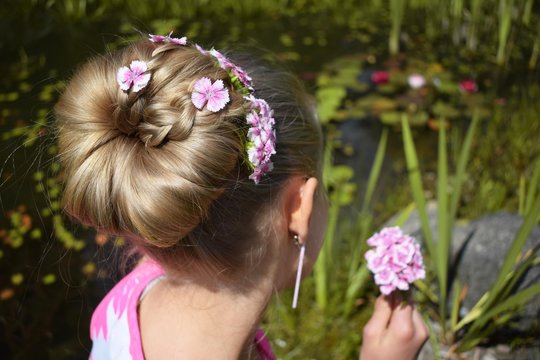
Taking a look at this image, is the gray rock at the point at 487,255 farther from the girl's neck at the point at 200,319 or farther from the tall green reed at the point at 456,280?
the girl's neck at the point at 200,319

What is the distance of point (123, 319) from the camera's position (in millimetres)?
1152

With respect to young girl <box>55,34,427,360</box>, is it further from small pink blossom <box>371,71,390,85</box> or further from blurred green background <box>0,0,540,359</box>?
small pink blossom <box>371,71,390,85</box>

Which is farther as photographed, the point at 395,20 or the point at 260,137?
the point at 395,20

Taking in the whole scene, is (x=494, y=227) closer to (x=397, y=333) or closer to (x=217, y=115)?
(x=397, y=333)

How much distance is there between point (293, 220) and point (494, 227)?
114 centimetres

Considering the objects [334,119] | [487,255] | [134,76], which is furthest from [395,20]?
[134,76]

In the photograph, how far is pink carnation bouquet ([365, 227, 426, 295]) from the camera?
1.30 metres

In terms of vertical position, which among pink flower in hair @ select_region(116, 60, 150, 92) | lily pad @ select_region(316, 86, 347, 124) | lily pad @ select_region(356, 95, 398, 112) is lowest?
lily pad @ select_region(356, 95, 398, 112)

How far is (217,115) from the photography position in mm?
896

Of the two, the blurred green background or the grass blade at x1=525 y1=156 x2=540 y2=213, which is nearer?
the grass blade at x1=525 y1=156 x2=540 y2=213

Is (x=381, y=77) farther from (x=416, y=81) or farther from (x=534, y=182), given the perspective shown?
(x=534, y=182)

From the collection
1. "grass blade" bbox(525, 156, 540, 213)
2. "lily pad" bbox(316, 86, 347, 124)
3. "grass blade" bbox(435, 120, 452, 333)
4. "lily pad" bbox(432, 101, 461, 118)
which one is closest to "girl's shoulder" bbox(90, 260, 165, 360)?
"grass blade" bbox(435, 120, 452, 333)

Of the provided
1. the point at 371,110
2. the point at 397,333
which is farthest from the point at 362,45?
the point at 397,333

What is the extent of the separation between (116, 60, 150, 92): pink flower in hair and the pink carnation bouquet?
0.69 metres
